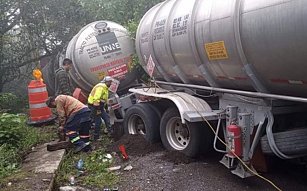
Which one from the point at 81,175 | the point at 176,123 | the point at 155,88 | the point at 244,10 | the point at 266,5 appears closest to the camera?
the point at 266,5

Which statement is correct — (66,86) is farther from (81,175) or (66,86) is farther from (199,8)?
(199,8)

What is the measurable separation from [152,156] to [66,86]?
Answer: 3356 millimetres

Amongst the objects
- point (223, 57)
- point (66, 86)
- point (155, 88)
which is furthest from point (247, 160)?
point (66, 86)

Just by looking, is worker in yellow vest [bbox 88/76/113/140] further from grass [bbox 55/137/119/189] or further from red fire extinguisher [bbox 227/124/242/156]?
red fire extinguisher [bbox 227/124/242/156]

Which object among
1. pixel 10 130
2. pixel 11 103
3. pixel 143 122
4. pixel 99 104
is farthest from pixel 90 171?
pixel 11 103

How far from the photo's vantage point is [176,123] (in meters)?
5.95

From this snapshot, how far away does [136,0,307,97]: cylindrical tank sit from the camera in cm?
354

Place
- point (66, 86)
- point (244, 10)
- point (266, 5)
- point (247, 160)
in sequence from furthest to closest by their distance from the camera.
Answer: point (66, 86) < point (247, 160) < point (244, 10) < point (266, 5)

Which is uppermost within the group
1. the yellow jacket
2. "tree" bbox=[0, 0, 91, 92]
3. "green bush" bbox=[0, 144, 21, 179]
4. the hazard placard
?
"tree" bbox=[0, 0, 91, 92]

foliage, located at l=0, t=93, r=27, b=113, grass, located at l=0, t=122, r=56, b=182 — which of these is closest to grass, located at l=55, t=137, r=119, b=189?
grass, located at l=0, t=122, r=56, b=182

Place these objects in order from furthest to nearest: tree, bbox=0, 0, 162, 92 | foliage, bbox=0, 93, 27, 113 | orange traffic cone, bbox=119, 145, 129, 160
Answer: tree, bbox=0, 0, 162, 92 < foliage, bbox=0, 93, 27, 113 < orange traffic cone, bbox=119, 145, 129, 160

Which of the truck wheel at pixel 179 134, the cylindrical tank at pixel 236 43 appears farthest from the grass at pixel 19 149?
the cylindrical tank at pixel 236 43

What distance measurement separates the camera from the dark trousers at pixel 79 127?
260 inches

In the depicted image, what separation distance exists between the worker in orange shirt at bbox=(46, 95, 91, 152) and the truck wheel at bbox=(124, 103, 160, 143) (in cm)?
79
